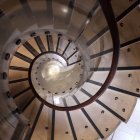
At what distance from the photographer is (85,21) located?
307 cm

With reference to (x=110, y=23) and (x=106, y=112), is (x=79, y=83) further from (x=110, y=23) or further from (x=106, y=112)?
(x=110, y=23)

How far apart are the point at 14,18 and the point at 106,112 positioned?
1883 mm

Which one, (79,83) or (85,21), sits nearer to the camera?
(85,21)

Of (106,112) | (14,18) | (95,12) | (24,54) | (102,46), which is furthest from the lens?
(24,54)

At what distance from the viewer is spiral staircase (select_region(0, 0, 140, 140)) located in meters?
2.60

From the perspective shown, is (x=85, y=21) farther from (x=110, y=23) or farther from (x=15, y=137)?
(x=15, y=137)

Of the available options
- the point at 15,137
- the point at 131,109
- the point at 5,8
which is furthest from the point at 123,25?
the point at 15,137

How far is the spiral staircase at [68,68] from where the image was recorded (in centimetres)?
260

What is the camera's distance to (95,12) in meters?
2.97

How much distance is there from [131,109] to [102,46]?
35.7 inches

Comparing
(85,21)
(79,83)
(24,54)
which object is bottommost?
(79,83)

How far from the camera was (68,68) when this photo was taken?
179 inches

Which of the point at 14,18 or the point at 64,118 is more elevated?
the point at 14,18

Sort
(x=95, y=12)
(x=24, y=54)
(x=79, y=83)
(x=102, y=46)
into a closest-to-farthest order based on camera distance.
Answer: (x=95, y=12) → (x=102, y=46) → (x=79, y=83) → (x=24, y=54)
